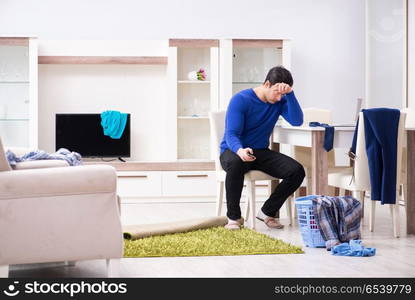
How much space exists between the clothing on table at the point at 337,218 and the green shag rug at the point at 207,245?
0.23m

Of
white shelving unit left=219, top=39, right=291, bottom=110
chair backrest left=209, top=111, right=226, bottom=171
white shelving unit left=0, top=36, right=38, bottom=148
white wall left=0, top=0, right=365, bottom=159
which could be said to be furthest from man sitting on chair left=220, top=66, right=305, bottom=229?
white wall left=0, top=0, right=365, bottom=159

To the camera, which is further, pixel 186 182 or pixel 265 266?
pixel 186 182

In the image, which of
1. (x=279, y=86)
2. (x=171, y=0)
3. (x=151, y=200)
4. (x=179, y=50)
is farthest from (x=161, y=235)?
(x=171, y=0)

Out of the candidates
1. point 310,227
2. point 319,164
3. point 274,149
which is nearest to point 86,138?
point 274,149

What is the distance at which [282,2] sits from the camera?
8.83 meters

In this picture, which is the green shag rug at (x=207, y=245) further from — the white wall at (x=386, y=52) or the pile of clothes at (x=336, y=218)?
the white wall at (x=386, y=52)

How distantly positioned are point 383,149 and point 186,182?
10.4ft

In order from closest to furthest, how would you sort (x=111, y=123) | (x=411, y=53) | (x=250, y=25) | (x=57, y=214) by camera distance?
(x=57, y=214)
(x=411, y=53)
(x=111, y=123)
(x=250, y=25)

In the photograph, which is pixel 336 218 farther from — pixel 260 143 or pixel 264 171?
pixel 260 143

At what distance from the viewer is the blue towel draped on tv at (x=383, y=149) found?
17.5ft

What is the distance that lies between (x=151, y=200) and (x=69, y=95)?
1.40 meters

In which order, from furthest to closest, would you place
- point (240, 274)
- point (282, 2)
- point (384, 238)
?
point (282, 2) < point (384, 238) < point (240, 274)

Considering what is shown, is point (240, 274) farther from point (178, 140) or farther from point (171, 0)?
point (171, 0)

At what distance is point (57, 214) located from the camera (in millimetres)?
3691
